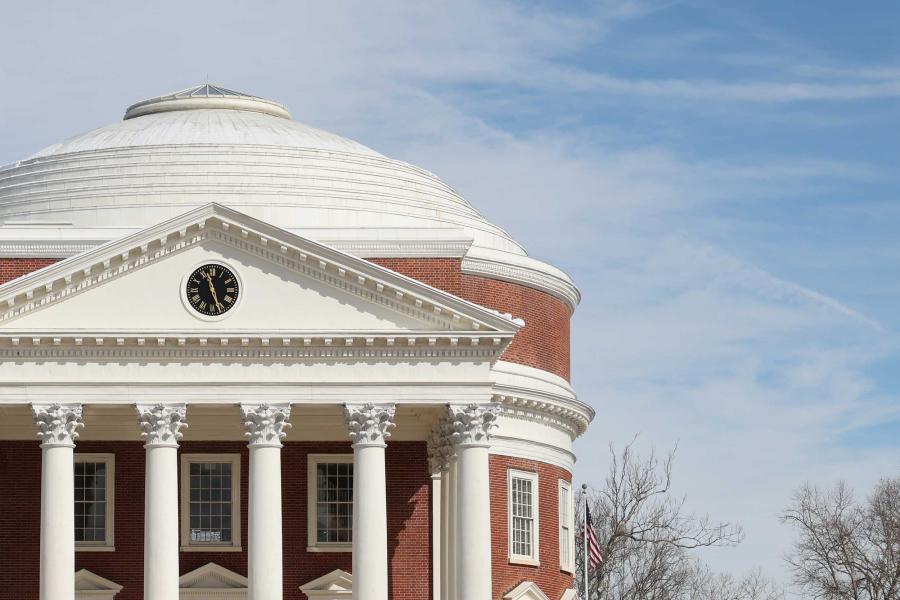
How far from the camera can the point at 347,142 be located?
82062 mm

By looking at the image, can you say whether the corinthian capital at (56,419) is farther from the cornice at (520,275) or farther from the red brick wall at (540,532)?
the cornice at (520,275)

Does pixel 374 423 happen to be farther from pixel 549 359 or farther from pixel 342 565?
pixel 549 359

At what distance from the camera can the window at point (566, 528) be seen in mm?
75125

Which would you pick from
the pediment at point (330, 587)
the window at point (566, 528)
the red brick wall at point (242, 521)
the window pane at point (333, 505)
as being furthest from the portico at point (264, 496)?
the window at point (566, 528)

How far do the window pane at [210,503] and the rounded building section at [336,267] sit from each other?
1.44 ft

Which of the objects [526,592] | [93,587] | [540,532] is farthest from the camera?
[540,532]

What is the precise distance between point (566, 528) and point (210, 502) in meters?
14.0

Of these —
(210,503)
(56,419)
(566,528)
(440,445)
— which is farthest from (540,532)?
(56,419)

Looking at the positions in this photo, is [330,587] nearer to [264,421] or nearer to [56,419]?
[264,421]

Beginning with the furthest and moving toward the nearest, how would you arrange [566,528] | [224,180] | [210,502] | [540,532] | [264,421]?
[224,180] → [566,528] → [540,532] → [210,502] → [264,421]

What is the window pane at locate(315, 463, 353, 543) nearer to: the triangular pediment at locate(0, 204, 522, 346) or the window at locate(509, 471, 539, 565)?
the window at locate(509, 471, 539, 565)

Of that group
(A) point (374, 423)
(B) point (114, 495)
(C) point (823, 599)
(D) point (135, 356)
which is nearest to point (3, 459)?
(B) point (114, 495)

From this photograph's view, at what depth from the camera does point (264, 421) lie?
204 feet

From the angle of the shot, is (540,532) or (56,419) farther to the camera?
(540,532)
